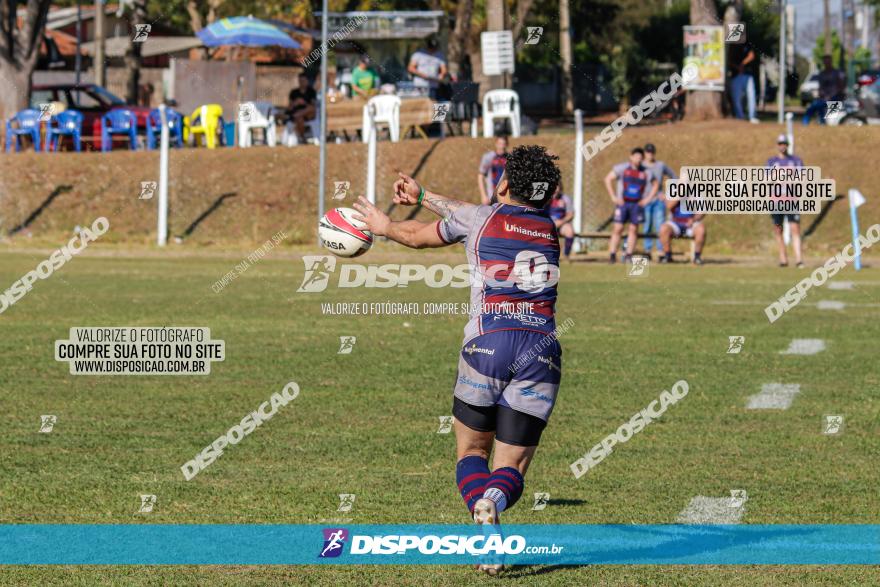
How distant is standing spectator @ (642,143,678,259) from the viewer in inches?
1029

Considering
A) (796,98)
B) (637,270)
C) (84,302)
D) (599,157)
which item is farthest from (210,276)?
(796,98)

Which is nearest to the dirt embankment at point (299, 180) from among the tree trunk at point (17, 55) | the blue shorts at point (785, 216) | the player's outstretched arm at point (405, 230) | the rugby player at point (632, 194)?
the blue shorts at point (785, 216)

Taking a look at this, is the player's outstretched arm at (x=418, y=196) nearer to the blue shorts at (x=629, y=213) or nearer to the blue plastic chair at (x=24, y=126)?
the blue shorts at (x=629, y=213)

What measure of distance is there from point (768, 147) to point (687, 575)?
25.4 m

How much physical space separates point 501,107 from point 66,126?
10.8 metres

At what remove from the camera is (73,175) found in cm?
3372

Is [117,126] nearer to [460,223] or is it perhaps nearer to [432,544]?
[432,544]

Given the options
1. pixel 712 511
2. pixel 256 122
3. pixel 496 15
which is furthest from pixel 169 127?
pixel 712 511

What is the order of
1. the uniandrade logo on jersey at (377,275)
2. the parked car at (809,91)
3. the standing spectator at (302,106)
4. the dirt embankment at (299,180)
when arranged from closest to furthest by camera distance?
the uniandrade logo on jersey at (377,275)
the dirt embankment at (299,180)
the standing spectator at (302,106)
the parked car at (809,91)

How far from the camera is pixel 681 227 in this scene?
26.2 meters

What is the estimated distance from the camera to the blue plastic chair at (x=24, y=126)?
3553cm

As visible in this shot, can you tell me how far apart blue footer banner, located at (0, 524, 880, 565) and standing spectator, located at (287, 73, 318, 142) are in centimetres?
2664

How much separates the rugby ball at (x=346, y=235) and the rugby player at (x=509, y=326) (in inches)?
31.9

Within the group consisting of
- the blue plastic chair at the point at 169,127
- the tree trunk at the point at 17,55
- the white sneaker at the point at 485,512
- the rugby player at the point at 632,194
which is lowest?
the white sneaker at the point at 485,512
